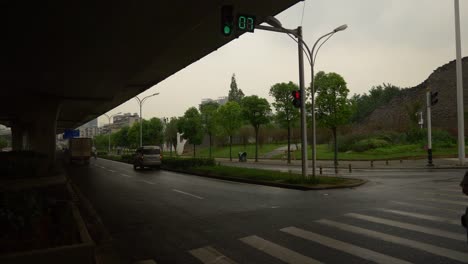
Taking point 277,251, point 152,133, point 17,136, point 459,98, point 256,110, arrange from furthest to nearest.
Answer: point 152,133 < point 17,136 < point 256,110 < point 459,98 < point 277,251

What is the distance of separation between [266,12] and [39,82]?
1616cm

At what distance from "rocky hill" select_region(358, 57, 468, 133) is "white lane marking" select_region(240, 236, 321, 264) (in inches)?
1671

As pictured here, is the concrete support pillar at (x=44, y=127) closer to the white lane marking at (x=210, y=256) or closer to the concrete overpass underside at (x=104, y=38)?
the concrete overpass underside at (x=104, y=38)

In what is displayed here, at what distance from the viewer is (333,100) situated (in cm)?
2694

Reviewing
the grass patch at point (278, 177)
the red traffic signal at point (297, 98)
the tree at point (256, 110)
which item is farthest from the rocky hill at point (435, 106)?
the red traffic signal at point (297, 98)

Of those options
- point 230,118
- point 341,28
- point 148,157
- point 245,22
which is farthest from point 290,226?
point 230,118

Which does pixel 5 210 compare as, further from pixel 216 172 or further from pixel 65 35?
pixel 216 172

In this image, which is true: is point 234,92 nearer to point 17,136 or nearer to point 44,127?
point 17,136

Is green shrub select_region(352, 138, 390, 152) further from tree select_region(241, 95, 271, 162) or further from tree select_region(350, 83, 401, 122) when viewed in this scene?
tree select_region(350, 83, 401, 122)

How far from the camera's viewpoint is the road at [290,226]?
5.98m

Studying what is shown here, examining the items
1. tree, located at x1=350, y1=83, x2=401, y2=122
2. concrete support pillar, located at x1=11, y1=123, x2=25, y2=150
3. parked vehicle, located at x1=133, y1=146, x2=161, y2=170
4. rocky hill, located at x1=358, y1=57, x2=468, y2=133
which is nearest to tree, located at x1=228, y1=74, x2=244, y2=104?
tree, located at x1=350, y1=83, x2=401, y2=122

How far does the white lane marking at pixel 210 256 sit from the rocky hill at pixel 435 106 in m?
43.3

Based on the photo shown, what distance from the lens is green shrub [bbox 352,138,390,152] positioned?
132ft

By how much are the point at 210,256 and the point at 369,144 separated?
125 feet
